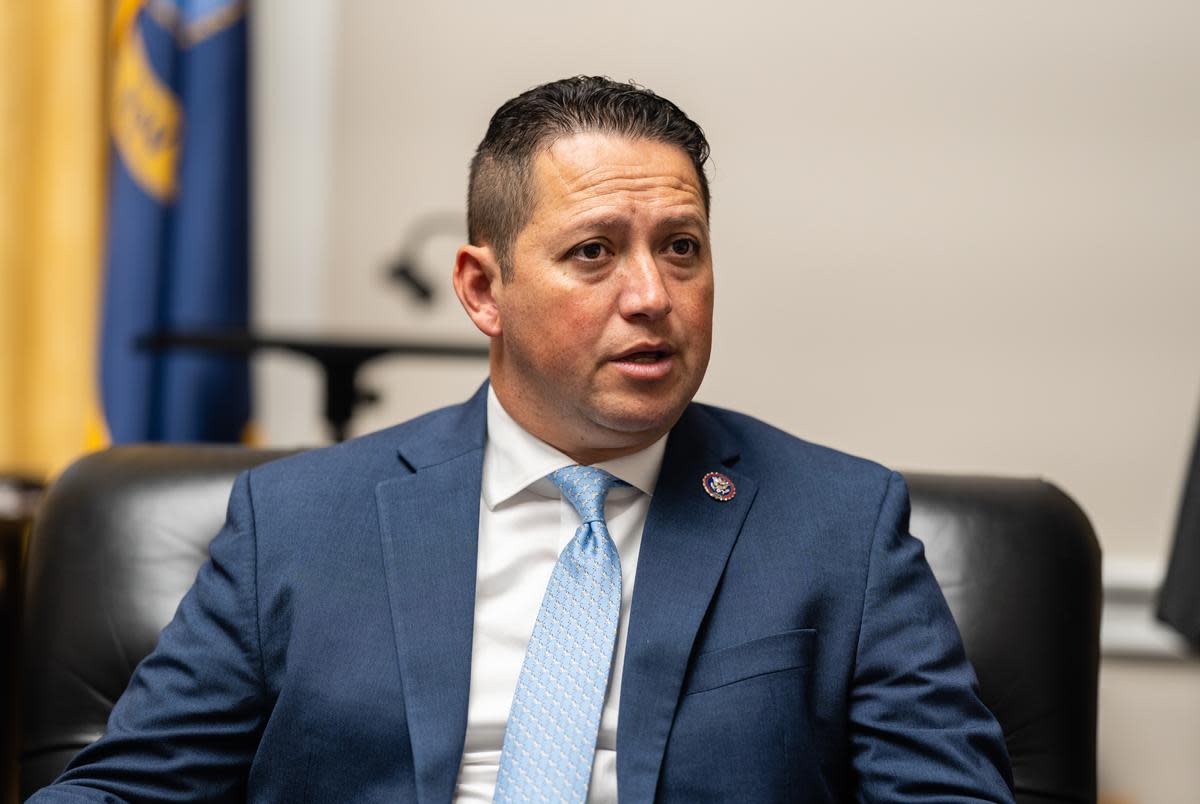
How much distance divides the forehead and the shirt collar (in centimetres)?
27

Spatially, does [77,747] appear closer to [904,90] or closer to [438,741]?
[438,741]

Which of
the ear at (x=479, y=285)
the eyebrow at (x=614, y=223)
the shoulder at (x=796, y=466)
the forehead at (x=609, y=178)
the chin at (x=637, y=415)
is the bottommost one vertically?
the shoulder at (x=796, y=466)

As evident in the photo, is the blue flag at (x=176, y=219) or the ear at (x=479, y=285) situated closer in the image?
the ear at (x=479, y=285)

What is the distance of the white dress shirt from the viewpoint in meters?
1.37

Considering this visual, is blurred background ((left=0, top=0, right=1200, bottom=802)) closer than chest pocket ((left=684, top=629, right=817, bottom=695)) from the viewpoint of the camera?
No

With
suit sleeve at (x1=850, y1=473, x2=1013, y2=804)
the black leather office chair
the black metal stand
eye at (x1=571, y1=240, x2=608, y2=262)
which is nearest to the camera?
suit sleeve at (x1=850, y1=473, x2=1013, y2=804)

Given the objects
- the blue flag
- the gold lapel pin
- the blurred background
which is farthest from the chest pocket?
the blue flag

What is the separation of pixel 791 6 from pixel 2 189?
187 cm

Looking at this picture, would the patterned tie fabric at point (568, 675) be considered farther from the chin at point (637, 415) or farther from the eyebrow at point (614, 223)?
the eyebrow at point (614, 223)

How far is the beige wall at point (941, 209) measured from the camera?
2.80 meters

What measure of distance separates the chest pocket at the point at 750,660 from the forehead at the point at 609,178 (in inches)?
19.3

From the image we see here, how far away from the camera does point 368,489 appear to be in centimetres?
149

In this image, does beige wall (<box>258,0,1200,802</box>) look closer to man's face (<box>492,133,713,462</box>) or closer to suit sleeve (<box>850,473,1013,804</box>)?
man's face (<box>492,133,713,462</box>)

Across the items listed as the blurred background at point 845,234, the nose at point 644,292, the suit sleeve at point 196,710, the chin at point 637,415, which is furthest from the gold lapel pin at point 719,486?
the blurred background at point 845,234
